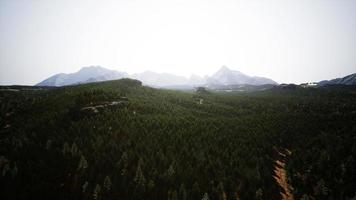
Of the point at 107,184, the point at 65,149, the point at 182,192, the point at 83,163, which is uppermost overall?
the point at 65,149

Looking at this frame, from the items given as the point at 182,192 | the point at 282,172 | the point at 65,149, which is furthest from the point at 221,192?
the point at 65,149

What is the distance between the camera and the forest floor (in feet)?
65.0

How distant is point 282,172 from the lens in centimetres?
2366

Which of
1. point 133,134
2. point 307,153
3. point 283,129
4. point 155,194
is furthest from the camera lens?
point 283,129

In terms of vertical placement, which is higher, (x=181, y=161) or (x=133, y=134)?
(x=133, y=134)

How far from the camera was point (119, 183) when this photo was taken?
59.1ft

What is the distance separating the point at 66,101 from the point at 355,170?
47.7 metres

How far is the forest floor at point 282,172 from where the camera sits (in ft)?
65.0

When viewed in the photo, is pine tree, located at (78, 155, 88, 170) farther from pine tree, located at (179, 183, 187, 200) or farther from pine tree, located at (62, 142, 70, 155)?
pine tree, located at (179, 183, 187, 200)

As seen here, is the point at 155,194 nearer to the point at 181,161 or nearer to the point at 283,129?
the point at 181,161

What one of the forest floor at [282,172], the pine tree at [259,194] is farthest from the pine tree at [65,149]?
the forest floor at [282,172]

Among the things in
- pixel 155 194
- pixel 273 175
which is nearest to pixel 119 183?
pixel 155 194

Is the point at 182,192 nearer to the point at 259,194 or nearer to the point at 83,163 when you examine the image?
the point at 259,194

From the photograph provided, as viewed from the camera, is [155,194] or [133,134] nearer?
[155,194]
